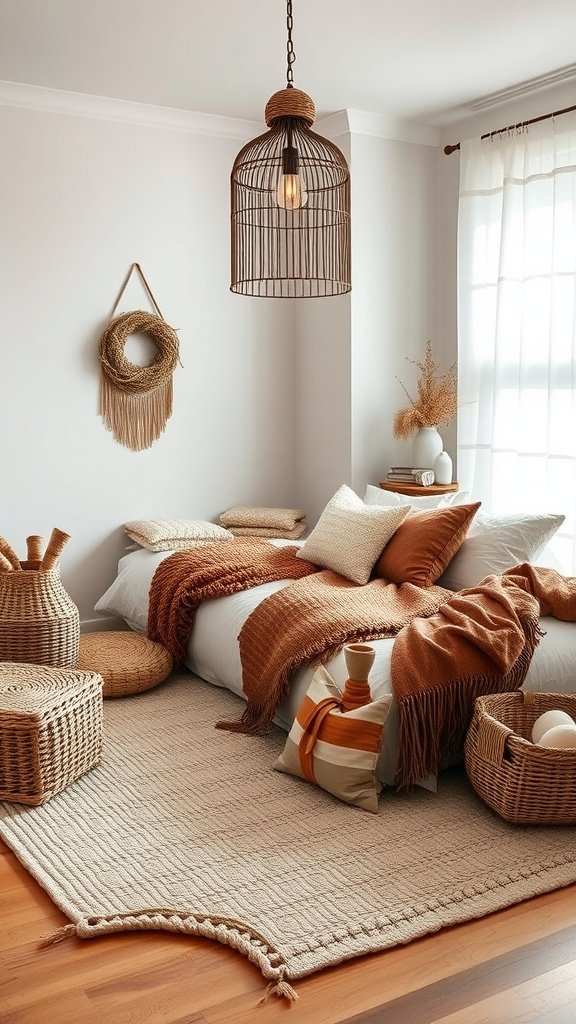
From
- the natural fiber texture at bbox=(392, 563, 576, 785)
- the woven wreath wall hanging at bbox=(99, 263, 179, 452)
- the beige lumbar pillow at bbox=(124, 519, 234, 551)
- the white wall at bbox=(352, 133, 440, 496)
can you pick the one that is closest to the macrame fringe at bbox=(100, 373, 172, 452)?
the woven wreath wall hanging at bbox=(99, 263, 179, 452)

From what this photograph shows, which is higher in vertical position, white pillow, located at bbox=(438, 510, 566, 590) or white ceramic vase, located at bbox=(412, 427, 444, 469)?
white ceramic vase, located at bbox=(412, 427, 444, 469)

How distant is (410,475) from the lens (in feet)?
15.6

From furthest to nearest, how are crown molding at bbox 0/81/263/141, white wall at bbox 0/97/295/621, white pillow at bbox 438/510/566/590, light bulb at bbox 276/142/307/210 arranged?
white wall at bbox 0/97/295/621, crown molding at bbox 0/81/263/141, white pillow at bbox 438/510/566/590, light bulb at bbox 276/142/307/210

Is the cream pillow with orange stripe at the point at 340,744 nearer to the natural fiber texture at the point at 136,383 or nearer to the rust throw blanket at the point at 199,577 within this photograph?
the rust throw blanket at the point at 199,577

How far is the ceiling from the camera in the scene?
3436 mm

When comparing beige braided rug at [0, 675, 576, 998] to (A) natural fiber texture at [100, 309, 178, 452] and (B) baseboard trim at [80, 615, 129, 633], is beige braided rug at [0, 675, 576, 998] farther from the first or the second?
(A) natural fiber texture at [100, 309, 178, 452]

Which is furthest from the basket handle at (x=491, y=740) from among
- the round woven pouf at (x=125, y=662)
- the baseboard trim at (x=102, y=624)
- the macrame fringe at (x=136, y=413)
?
the macrame fringe at (x=136, y=413)

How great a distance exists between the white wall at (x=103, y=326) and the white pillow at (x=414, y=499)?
98cm

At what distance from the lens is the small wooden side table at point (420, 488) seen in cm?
464

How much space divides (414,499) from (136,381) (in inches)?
57.8

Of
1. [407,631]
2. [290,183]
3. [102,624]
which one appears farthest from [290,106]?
[102,624]

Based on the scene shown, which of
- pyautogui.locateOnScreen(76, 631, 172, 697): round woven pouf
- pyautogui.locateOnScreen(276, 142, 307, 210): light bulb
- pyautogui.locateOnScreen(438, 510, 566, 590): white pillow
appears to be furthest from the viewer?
pyautogui.locateOnScreen(76, 631, 172, 697): round woven pouf

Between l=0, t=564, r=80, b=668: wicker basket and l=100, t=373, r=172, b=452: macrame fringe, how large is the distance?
1.39 metres

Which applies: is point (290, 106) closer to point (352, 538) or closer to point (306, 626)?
point (306, 626)
